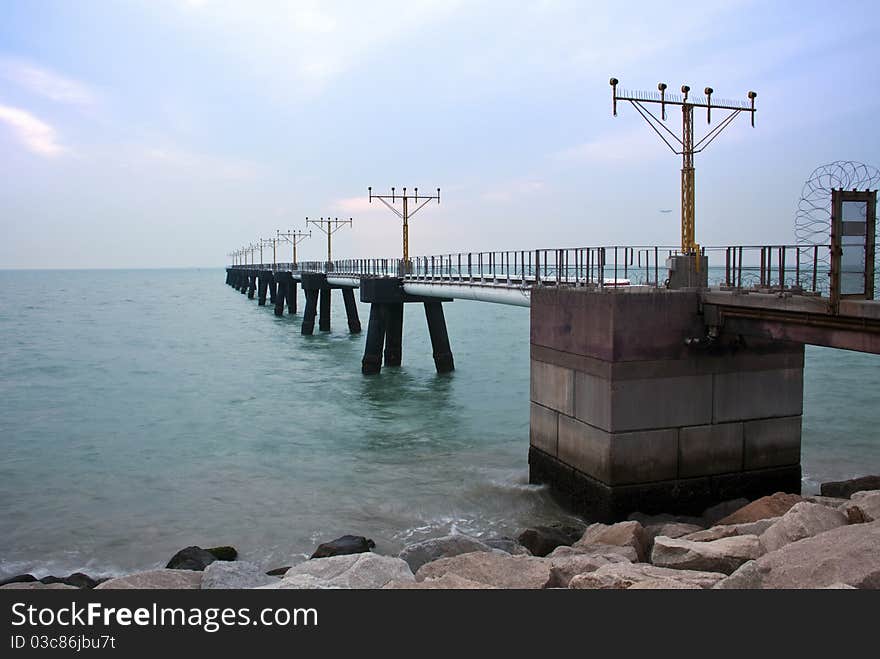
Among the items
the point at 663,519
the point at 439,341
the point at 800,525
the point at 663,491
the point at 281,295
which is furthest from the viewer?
the point at 281,295

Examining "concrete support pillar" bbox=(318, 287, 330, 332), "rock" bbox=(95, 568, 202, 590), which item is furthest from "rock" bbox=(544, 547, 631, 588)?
"concrete support pillar" bbox=(318, 287, 330, 332)

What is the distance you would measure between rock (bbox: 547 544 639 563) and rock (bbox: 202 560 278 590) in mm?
3857

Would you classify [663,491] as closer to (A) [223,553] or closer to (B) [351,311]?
(A) [223,553]

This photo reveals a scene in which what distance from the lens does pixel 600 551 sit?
10.4 metres

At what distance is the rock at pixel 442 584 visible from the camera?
302 inches

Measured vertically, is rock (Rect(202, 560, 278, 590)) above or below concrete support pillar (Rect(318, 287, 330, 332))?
below

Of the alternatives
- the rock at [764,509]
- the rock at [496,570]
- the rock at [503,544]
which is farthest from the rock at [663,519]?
the rock at [496,570]

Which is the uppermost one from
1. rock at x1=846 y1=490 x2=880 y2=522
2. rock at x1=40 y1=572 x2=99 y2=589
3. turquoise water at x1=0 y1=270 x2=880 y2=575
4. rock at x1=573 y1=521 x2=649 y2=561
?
rock at x1=846 y1=490 x2=880 y2=522

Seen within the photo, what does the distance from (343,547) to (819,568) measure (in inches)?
258

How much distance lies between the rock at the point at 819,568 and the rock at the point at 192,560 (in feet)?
23.3

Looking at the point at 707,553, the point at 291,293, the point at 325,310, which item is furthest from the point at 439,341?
the point at 291,293

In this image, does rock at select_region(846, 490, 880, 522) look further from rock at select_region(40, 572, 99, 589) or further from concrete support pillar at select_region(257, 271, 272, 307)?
concrete support pillar at select_region(257, 271, 272, 307)

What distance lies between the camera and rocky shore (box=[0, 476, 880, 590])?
24.7 ft
